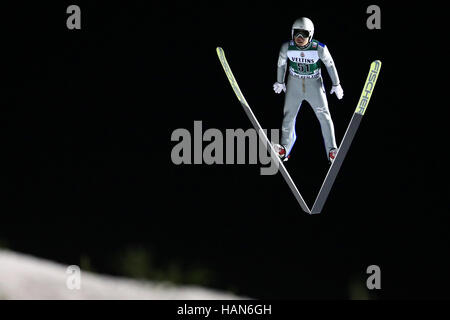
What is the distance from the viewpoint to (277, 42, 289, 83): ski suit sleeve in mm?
4637

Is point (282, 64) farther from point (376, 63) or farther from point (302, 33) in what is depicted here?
point (376, 63)

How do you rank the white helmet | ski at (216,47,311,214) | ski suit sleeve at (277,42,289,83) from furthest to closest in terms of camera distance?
ski at (216,47,311,214)
ski suit sleeve at (277,42,289,83)
the white helmet

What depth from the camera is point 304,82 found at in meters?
4.68

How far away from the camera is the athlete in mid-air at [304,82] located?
14.9ft

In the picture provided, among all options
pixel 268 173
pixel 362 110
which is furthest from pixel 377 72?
pixel 268 173

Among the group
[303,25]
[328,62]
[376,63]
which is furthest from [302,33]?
[376,63]

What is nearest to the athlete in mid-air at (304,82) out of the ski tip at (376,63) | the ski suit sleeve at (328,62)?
the ski suit sleeve at (328,62)

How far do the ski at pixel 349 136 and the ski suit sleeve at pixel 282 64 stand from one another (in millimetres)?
597

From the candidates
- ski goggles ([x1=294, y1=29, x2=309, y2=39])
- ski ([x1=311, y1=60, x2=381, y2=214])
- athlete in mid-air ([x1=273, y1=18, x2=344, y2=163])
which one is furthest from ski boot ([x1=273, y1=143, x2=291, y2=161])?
ski goggles ([x1=294, y1=29, x2=309, y2=39])

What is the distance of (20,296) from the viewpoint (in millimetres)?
4520

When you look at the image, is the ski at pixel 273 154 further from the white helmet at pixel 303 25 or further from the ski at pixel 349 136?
the white helmet at pixel 303 25

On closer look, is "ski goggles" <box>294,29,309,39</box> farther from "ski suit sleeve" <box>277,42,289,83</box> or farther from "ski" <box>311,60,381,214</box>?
"ski" <box>311,60,381,214</box>

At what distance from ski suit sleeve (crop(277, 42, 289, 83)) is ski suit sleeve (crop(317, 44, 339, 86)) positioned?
0.81ft

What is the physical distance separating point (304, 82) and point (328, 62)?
224mm
